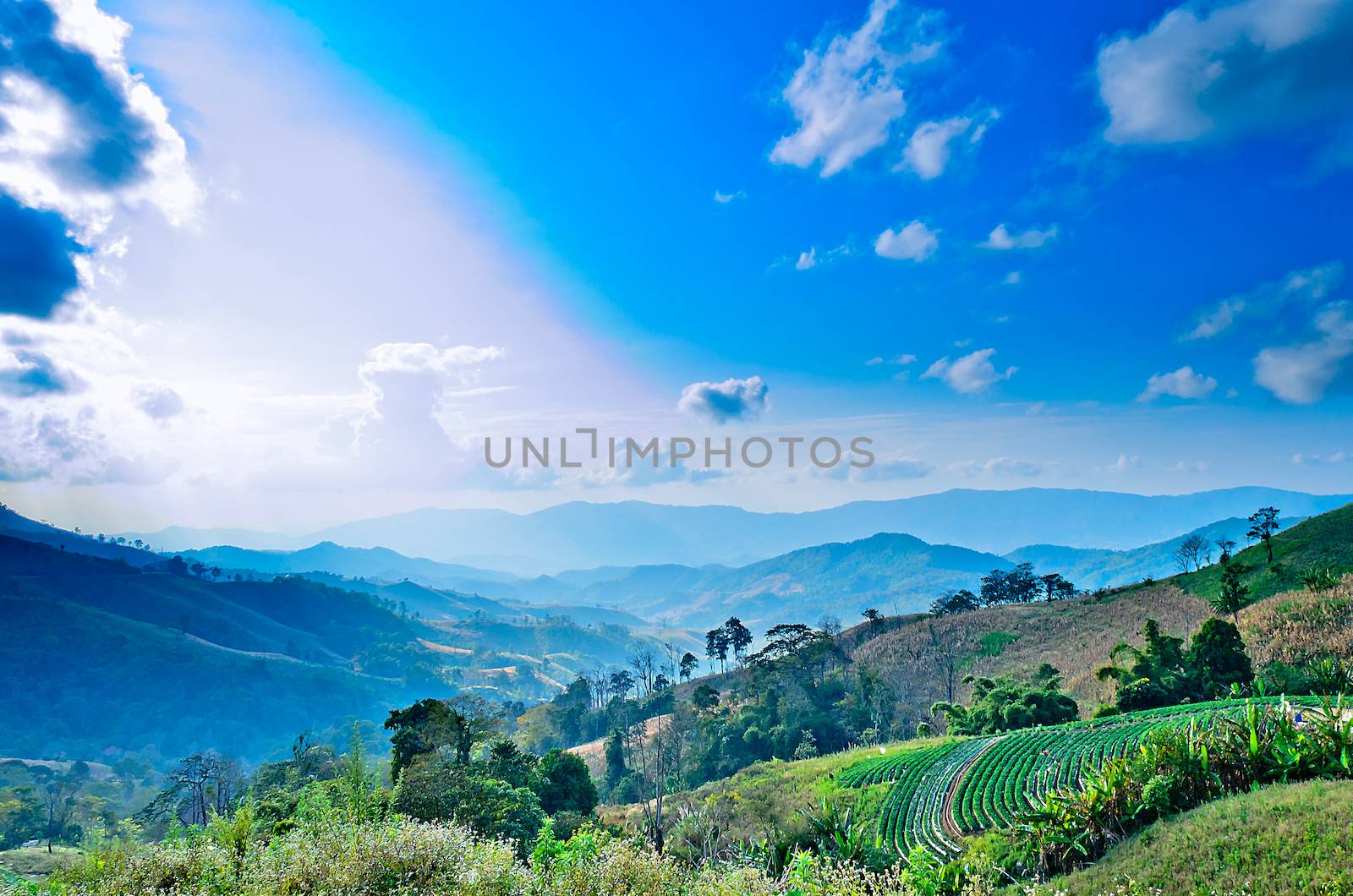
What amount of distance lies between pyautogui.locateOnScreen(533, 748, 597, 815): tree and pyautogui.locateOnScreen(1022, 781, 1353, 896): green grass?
3096 centimetres

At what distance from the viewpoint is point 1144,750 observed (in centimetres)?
1533

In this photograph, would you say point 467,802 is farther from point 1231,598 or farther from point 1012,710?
point 1231,598

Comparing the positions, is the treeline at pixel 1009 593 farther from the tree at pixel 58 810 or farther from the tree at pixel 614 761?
the tree at pixel 58 810

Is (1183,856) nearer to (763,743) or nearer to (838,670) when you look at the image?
(763,743)

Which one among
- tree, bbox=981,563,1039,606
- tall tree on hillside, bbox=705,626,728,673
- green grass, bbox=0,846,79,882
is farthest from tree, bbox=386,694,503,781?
tree, bbox=981,563,1039,606

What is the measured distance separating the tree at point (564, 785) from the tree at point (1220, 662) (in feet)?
116

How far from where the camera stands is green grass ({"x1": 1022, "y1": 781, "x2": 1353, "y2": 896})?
11.0 m

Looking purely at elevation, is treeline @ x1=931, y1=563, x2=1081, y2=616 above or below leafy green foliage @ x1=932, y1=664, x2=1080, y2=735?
above

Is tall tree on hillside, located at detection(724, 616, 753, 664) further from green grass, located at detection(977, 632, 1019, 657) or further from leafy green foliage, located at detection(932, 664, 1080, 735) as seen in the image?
leafy green foliage, located at detection(932, 664, 1080, 735)

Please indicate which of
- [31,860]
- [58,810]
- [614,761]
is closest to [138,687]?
[58,810]

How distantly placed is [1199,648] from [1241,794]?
88.3 ft

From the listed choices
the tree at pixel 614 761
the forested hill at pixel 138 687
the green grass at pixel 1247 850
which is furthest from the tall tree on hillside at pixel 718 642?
the forested hill at pixel 138 687

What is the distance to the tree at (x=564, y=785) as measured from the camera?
38281mm

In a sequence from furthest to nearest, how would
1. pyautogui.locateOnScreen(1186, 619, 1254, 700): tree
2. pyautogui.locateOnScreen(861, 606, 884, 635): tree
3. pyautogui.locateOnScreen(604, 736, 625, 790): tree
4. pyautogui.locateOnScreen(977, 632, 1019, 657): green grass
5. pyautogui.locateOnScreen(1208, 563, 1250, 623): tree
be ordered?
pyautogui.locateOnScreen(861, 606, 884, 635): tree, pyautogui.locateOnScreen(977, 632, 1019, 657): green grass, pyautogui.locateOnScreen(604, 736, 625, 790): tree, pyautogui.locateOnScreen(1208, 563, 1250, 623): tree, pyautogui.locateOnScreen(1186, 619, 1254, 700): tree
